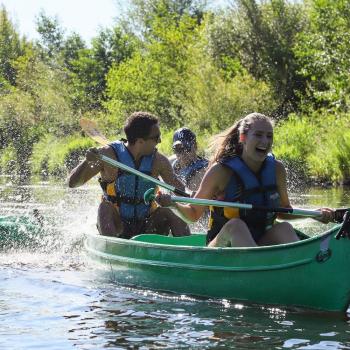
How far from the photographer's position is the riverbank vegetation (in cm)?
2206

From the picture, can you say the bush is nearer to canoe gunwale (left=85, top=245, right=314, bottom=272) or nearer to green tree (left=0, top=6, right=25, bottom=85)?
green tree (left=0, top=6, right=25, bottom=85)

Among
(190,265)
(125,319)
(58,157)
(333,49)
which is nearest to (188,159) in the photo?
(190,265)

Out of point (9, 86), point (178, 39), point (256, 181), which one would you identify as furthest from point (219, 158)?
point (9, 86)

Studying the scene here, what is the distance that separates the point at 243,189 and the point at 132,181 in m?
1.59

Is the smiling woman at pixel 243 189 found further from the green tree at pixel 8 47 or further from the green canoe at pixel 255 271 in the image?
the green tree at pixel 8 47

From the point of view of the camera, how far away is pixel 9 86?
47.2 metres

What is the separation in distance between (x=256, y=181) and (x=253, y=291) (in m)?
0.74

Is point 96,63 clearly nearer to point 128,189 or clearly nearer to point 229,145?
point 128,189

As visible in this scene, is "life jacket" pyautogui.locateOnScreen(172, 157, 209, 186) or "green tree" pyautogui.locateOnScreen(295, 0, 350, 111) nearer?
"life jacket" pyautogui.locateOnScreen(172, 157, 209, 186)

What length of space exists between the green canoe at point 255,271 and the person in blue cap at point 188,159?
215cm

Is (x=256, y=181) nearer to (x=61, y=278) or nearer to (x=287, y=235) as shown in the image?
(x=287, y=235)

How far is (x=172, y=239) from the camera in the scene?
740 cm

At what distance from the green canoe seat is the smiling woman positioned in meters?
1.09

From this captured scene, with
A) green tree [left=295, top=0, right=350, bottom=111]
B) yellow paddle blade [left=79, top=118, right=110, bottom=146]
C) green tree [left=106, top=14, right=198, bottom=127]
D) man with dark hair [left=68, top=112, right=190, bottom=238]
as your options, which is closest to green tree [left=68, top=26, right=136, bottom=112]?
green tree [left=106, top=14, right=198, bottom=127]
